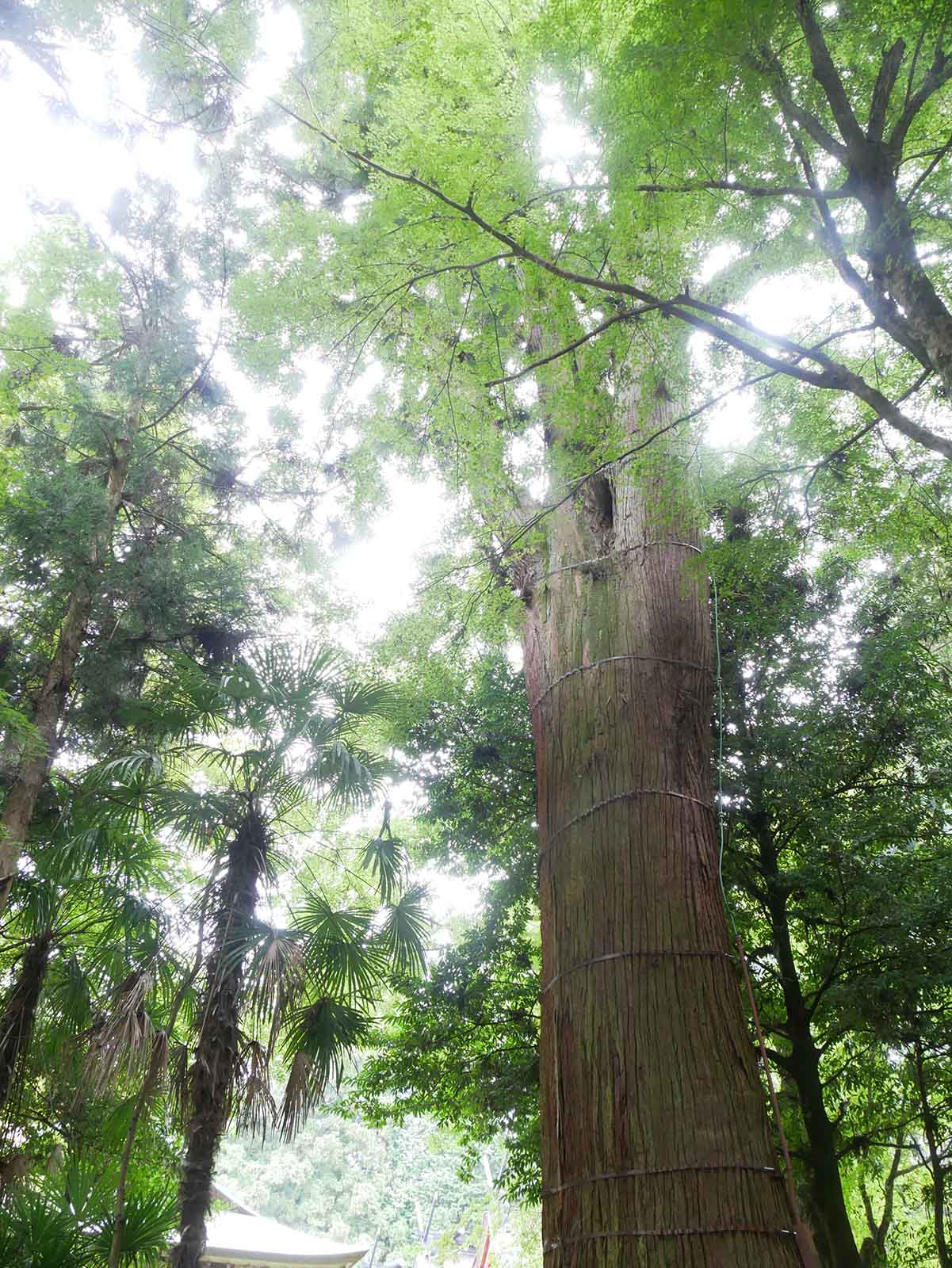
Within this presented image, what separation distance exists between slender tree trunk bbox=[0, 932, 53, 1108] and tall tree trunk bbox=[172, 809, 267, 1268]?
107 centimetres

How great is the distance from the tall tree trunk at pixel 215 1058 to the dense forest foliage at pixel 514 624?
29mm

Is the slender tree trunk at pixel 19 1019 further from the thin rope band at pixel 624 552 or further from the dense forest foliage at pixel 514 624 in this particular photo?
the thin rope band at pixel 624 552

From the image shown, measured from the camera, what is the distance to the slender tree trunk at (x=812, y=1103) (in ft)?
14.4

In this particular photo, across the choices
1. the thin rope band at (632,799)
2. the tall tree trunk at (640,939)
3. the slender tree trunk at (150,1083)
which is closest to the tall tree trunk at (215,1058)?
the slender tree trunk at (150,1083)

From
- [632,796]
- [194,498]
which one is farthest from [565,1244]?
[194,498]

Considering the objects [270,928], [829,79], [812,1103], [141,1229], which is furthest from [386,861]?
[829,79]

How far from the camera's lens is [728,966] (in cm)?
274

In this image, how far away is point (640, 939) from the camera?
106 inches

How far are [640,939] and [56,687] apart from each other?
4.62 meters

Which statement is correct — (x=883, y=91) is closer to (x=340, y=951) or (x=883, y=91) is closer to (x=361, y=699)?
(x=361, y=699)

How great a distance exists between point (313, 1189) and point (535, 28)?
1409 inches

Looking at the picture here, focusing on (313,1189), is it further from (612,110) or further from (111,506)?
(612,110)

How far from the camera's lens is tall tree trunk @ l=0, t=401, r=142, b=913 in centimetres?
497

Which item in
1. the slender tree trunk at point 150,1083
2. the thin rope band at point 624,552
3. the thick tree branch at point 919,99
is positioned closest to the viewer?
the thick tree branch at point 919,99
